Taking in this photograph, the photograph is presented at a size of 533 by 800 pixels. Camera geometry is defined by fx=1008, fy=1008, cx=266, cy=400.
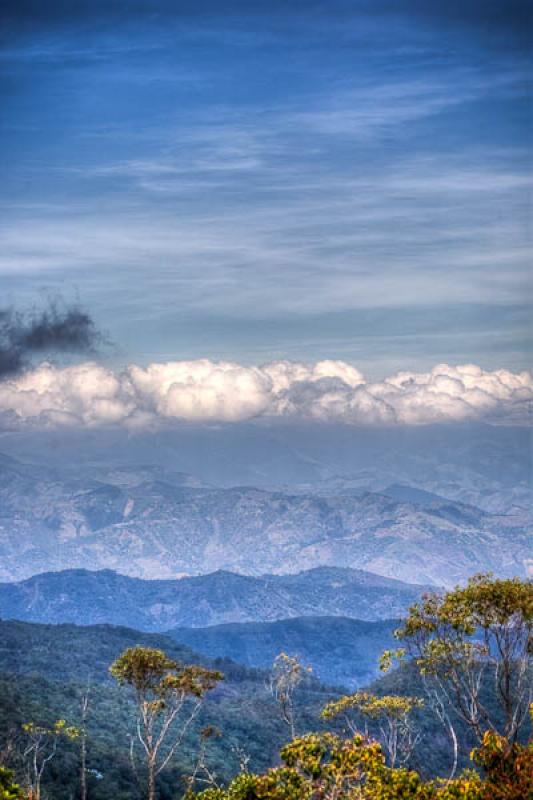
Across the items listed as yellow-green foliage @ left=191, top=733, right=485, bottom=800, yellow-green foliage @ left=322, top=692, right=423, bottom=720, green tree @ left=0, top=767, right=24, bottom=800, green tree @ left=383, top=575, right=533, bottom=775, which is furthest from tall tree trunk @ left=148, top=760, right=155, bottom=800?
yellow-green foliage @ left=191, top=733, right=485, bottom=800

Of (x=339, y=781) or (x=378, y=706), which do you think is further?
(x=378, y=706)

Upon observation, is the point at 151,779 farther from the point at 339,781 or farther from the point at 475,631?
the point at 339,781

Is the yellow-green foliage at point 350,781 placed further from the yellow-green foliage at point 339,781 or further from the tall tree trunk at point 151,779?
the tall tree trunk at point 151,779

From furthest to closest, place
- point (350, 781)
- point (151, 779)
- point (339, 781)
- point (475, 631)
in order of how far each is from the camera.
A: point (151, 779)
point (475, 631)
point (350, 781)
point (339, 781)

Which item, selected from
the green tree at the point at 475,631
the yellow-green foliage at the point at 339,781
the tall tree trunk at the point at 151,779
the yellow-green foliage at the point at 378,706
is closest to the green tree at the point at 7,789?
the yellow-green foliage at the point at 339,781

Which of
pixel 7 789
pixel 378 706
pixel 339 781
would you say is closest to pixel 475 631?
pixel 339 781

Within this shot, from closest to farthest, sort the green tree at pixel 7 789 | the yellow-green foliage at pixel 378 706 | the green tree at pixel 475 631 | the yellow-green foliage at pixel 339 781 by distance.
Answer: the green tree at pixel 7 789, the yellow-green foliage at pixel 339 781, the green tree at pixel 475 631, the yellow-green foliage at pixel 378 706

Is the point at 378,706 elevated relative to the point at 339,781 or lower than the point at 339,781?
lower

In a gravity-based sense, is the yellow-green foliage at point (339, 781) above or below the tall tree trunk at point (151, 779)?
above

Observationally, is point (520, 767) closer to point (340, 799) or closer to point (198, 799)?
point (340, 799)

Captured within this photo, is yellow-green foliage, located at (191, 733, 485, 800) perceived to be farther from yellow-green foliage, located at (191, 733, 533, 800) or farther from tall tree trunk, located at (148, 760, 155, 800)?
tall tree trunk, located at (148, 760, 155, 800)

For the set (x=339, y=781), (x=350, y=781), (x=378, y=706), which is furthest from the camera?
(x=378, y=706)

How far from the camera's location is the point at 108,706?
200m

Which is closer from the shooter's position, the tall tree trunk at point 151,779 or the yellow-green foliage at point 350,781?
the yellow-green foliage at point 350,781
